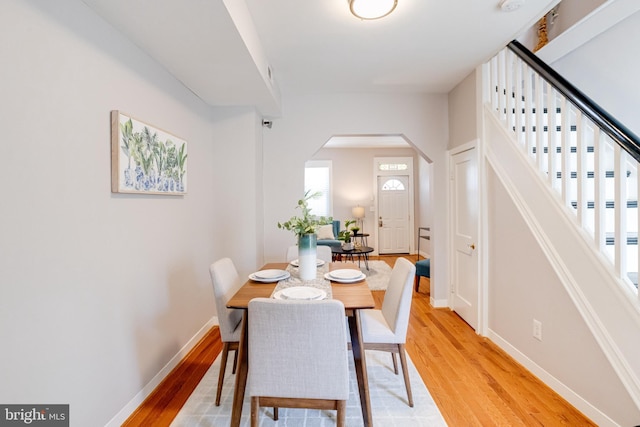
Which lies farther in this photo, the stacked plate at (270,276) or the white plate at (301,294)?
the stacked plate at (270,276)

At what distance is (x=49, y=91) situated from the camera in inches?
50.9

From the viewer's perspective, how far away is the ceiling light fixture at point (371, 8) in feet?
5.94

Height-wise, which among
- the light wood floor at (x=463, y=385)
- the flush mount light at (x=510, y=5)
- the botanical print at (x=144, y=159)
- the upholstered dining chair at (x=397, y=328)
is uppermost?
the flush mount light at (x=510, y=5)

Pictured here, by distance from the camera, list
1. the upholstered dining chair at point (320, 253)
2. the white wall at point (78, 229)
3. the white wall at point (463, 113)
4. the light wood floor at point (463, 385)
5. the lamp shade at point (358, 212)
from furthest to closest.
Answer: the lamp shade at point (358, 212) → the white wall at point (463, 113) → the upholstered dining chair at point (320, 253) → the light wood floor at point (463, 385) → the white wall at point (78, 229)

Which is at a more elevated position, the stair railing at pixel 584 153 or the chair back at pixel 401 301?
the stair railing at pixel 584 153

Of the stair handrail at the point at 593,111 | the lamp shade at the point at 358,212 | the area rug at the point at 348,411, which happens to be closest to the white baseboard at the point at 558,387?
the area rug at the point at 348,411

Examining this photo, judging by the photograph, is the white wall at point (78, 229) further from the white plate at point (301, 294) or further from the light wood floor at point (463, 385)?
the white plate at point (301, 294)

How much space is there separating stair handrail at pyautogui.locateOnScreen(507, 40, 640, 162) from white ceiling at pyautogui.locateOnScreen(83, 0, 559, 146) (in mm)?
371

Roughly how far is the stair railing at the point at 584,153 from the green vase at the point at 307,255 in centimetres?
169

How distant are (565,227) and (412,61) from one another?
1876mm

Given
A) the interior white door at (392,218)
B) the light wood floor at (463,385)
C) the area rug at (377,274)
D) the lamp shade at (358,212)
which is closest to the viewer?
the light wood floor at (463,385)

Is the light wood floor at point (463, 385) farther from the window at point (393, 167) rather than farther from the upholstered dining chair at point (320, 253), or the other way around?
the window at point (393, 167)

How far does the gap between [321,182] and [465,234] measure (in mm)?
4536

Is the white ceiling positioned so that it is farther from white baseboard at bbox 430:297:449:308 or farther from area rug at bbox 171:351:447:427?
white baseboard at bbox 430:297:449:308
